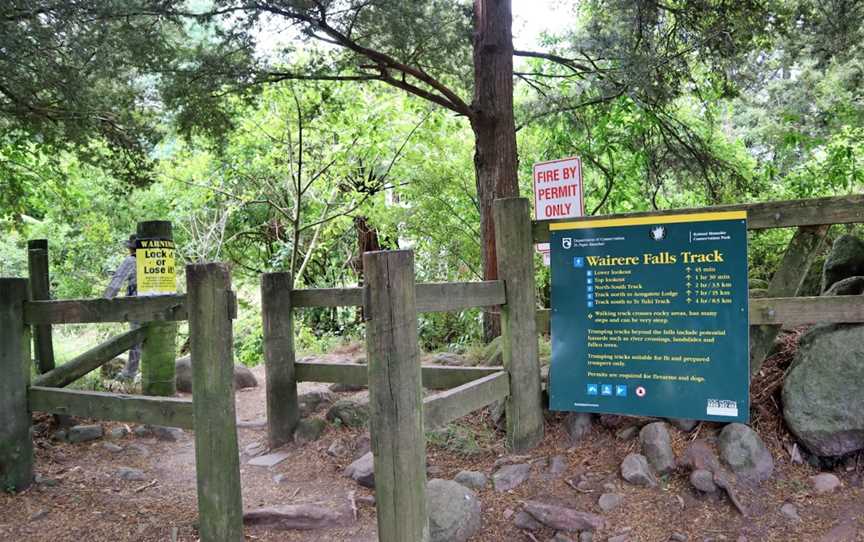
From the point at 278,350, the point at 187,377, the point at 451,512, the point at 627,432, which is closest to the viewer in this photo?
the point at 451,512

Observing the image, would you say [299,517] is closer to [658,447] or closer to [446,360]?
[658,447]

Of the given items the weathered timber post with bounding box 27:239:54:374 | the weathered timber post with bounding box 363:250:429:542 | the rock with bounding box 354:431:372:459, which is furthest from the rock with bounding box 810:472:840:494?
the weathered timber post with bounding box 27:239:54:374

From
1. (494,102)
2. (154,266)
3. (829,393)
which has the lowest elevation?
(829,393)

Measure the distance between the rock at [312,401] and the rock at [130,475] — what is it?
143 centimetres

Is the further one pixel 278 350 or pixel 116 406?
pixel 278 350

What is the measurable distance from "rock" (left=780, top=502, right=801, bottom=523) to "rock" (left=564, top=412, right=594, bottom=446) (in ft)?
4.16

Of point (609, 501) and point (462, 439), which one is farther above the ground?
point (462, 439)

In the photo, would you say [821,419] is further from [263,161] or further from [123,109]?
[263,161]

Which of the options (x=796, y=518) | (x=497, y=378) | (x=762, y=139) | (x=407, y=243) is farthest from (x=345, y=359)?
(x=762, y=139)

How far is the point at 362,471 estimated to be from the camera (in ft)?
14.0

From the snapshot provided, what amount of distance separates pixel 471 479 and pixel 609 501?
0.86 metres

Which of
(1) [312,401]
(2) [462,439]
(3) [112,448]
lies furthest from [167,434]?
(2) [462,439]

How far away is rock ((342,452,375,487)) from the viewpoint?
4203 mm

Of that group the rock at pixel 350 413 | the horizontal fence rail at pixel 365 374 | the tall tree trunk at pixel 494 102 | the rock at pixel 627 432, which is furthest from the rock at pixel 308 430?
the tall tree trunk at pixel 494 102
